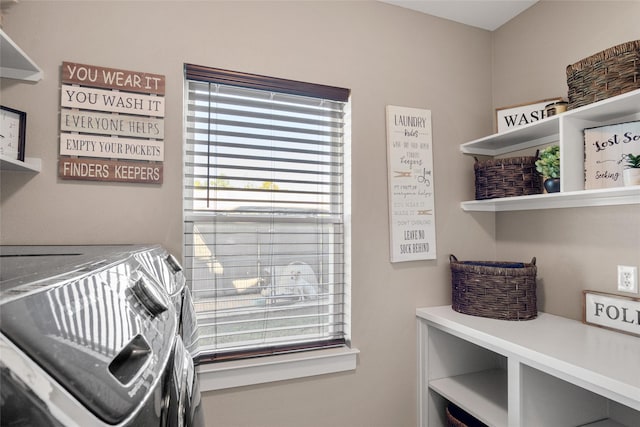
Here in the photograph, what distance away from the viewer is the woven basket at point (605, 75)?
132 cm

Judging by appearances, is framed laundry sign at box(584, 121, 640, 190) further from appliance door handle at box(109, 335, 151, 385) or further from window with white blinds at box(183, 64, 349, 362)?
appliance door handle at box(109, 335, 151, 385)

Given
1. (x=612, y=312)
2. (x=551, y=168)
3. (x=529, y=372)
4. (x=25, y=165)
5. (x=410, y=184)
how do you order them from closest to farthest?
(x=25, y=165), (x=529, y=372), (x=612, y=312), (x=551, y=168), (x=410, y=184)

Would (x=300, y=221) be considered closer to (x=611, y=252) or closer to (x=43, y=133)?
(x=43, y=133)

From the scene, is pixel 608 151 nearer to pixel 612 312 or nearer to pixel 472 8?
pixel 612 312

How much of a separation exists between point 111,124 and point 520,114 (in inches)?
79.0

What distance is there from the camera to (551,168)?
1.64m

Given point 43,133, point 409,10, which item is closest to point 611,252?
point 409,10

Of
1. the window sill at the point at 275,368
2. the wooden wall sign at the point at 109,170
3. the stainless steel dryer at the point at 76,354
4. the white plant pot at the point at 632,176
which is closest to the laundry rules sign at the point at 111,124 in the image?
the wooden wall sign at the point at 109,170

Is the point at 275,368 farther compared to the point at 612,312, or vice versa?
the point at 275,368

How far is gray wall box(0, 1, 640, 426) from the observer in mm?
1394

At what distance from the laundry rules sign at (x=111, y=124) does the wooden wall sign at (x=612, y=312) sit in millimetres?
2024

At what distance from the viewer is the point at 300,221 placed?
180cm

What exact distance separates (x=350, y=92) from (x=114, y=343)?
178 centimetres

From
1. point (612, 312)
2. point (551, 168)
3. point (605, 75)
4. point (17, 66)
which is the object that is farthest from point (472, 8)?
point (17, 66)
